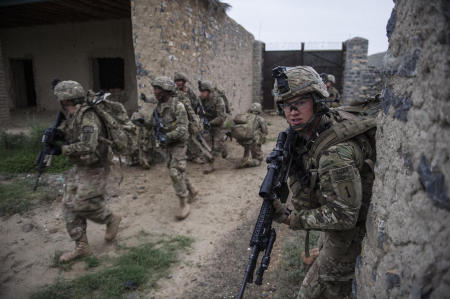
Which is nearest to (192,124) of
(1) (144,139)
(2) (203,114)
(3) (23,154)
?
(2) (203,114)

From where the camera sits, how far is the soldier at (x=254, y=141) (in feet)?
21.1

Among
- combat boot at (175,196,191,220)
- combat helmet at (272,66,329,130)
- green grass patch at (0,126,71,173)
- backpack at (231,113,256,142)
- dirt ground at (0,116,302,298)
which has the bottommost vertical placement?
dirt ground at (0,116,302,298)

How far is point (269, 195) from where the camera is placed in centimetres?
177

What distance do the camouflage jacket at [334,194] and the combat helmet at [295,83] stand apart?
0.76ft

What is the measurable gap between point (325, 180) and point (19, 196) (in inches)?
196

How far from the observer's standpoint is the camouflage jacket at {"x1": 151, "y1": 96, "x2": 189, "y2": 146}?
4211mm

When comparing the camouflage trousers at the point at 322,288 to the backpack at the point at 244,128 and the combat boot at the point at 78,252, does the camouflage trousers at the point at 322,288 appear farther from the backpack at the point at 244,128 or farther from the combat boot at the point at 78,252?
the backpack at the point at 244,128

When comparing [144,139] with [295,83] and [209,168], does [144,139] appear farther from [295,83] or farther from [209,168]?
[295,83]

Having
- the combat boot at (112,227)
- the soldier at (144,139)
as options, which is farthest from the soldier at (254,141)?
the combat boot at (112,227)

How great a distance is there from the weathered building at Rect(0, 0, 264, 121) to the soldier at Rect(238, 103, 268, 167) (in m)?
1.75

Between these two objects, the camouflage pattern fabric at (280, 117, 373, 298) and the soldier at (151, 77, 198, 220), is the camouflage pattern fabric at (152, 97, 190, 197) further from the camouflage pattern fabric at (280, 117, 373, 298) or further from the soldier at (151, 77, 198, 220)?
the camouflage pattern fabric at (280, 117, 373, 298)

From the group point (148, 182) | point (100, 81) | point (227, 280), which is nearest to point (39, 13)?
point (100, 81)

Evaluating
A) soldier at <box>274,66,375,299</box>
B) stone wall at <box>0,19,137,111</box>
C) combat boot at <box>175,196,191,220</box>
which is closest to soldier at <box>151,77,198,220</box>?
combat boot at <box>175,196,191,220</box>

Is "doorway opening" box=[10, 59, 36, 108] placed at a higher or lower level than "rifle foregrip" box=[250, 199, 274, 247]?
higher
